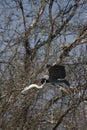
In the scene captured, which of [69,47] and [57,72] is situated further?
[69,47]

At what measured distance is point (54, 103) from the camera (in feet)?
22.2

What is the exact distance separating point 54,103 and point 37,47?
4.08 ft

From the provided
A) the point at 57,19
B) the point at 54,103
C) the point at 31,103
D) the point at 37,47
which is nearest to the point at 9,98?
the point at 31,103

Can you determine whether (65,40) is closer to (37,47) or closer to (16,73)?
(37,47)

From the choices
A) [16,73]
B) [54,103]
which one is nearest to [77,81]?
[54,103]

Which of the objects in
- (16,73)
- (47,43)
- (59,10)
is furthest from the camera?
(59,10)

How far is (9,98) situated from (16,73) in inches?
20.5

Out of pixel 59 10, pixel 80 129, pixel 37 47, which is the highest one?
pixel 59 10

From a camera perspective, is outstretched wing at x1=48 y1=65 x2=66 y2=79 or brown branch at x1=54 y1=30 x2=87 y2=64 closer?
outstretched wing at x1=48 y1=65 x2=66 y2=79

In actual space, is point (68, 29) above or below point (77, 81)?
above

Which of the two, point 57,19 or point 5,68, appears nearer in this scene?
point 5,68

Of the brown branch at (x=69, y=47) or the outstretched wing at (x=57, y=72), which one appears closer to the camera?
the outstretched wing at (x=57, y=72)

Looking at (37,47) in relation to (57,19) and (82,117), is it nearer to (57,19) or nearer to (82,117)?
(57,19)

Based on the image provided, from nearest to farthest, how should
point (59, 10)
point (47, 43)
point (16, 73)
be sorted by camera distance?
point (16, 73)
point (47, 43)
point (59, 10)
